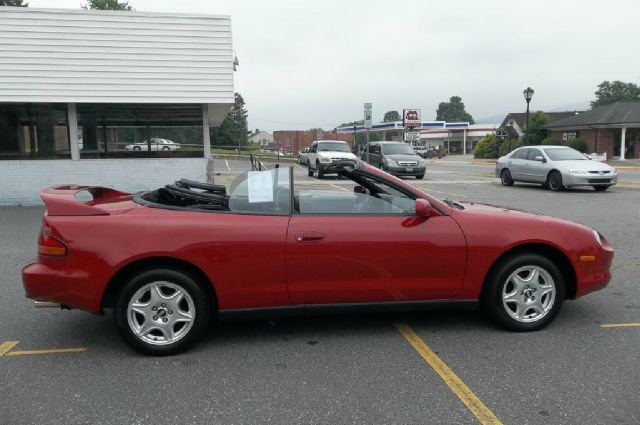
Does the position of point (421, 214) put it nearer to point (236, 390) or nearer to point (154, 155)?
point (236, 390)

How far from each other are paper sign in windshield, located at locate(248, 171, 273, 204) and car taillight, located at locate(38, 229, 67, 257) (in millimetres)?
1391

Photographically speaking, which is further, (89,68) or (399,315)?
(89,68)

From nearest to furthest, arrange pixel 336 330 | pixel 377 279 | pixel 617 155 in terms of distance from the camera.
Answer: pixel 377 279
pixel 336 330
pixel 617 155

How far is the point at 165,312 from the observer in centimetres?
379

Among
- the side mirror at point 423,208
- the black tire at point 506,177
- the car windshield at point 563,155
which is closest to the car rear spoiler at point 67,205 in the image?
the side mirror at point 423,208

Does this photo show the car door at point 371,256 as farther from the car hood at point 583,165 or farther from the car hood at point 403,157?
the car hood at point 403,157

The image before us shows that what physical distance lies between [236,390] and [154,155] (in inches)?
449

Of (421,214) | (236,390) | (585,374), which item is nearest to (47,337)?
(236,390)

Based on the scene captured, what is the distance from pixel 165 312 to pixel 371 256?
157cm

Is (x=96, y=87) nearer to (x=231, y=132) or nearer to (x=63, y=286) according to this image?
(x=63, y=286)

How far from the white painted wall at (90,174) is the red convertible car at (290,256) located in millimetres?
9282

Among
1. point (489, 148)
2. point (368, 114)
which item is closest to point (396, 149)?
point (368, 114)

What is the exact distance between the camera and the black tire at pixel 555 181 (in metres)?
16.2

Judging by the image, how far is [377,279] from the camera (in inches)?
157
